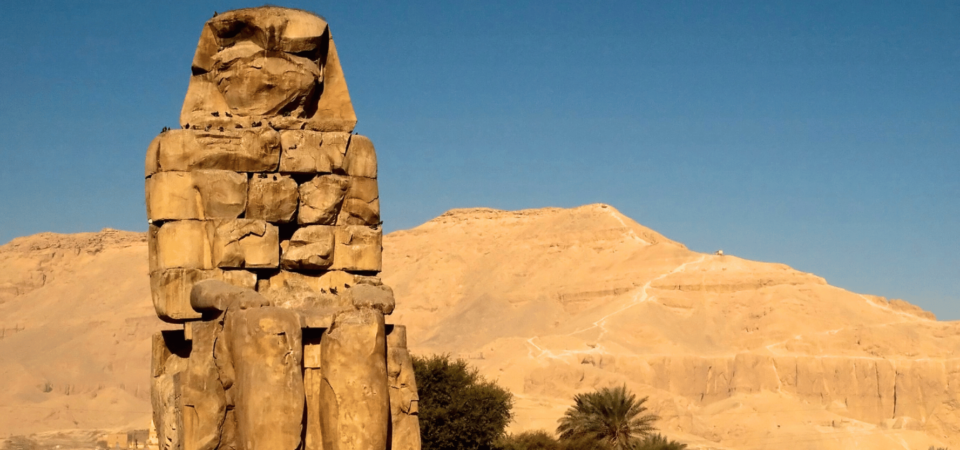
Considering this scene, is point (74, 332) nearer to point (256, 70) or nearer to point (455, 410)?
point (455, 410)

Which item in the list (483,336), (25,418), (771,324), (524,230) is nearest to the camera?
(25,418)

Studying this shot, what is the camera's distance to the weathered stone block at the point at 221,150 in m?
11.8

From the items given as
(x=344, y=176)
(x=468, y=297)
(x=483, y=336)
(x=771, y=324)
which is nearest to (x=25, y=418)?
(x=483, y=336)

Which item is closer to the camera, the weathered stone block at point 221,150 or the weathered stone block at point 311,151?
the weathered stone block at point 221,150

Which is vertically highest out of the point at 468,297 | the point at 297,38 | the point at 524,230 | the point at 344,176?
the point at 524,230

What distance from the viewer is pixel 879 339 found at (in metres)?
75.1

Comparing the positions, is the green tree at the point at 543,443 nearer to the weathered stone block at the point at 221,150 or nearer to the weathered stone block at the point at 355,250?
the weathered stone block at the point at 355,250

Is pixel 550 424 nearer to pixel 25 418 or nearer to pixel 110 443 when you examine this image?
pixel 110 443

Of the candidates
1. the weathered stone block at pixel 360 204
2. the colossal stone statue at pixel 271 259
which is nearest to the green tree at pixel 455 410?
the weathered stone block at pixel 360 204

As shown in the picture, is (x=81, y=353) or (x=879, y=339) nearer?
(x=879, y=339)

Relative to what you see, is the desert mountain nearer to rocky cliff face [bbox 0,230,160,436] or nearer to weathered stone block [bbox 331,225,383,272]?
rocky cliff face [bbox 0,230,160,436]

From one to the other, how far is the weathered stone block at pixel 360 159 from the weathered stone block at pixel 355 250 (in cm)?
53

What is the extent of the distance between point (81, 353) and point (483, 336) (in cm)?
2851

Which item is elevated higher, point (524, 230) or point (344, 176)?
point (524, 230)
